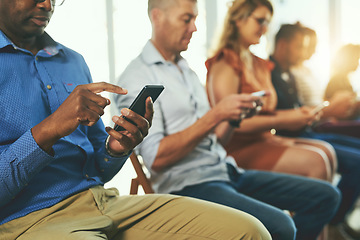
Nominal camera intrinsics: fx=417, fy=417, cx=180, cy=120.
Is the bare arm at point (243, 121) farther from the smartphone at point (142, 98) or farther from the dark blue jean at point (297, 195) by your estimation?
the smartphone at point (142, 98)

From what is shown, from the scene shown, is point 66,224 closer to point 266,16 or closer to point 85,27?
point 85,27

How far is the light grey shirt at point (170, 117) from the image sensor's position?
49.0 inches

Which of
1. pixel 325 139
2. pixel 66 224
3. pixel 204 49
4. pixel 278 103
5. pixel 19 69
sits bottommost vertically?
pixel 325 139

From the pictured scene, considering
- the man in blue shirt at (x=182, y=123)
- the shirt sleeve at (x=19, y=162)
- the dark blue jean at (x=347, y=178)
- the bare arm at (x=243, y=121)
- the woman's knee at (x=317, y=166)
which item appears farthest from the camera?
the dark blue jean at (x=347, y=178)

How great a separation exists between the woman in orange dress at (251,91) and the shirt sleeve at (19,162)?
99cm

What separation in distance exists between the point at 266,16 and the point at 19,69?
4.14ft

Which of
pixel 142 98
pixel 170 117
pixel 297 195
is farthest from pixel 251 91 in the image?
pixel 142 98

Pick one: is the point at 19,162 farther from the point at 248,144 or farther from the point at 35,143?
the point at 248,144

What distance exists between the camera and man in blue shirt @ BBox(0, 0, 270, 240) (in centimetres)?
77

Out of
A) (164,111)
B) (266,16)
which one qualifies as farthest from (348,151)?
(164,111)

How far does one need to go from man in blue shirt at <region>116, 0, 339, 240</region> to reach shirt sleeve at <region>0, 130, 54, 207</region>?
47 centimetres

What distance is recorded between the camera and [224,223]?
917mm

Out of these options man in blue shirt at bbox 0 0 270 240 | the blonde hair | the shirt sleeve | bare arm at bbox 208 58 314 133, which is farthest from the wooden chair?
the blonde hair

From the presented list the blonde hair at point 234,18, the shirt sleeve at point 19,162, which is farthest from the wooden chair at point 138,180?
the blonde hair at point 234,18
